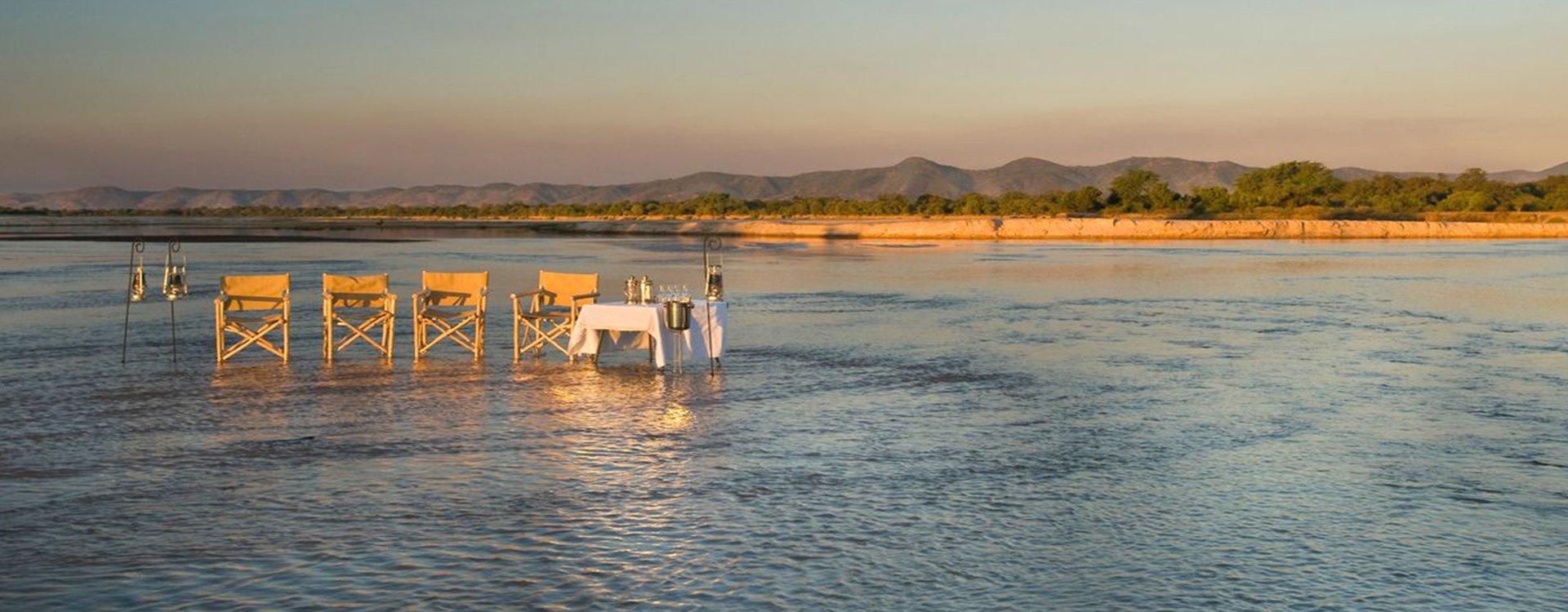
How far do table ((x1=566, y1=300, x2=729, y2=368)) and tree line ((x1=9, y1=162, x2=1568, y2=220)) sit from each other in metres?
72.3

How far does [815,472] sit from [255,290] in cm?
862

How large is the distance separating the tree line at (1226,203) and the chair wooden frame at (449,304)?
236ft

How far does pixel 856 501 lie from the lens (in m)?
7.91

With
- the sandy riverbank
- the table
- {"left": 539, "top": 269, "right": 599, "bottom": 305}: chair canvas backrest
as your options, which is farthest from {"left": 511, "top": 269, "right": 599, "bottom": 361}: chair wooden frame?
the sandy riverbank

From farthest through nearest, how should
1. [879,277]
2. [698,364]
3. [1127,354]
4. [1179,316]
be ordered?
[879,277]
[1179,316]
[1127,354]
[698,364]

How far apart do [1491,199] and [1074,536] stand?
105 metres

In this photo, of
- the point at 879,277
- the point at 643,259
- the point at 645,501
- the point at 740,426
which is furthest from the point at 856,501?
the point at 643,259

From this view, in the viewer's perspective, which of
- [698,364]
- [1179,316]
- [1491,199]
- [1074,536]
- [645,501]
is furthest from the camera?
[1491,199]

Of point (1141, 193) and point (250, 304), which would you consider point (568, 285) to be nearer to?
point (250, 304)

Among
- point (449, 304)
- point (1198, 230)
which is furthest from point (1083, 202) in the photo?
point (449, 304)

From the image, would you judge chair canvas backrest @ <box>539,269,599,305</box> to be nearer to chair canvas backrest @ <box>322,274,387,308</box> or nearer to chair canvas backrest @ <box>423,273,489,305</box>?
chair canvas backrest @ <box>423,273,489,305</box>

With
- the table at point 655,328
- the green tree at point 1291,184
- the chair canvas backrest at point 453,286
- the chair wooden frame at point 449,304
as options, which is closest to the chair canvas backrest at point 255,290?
the chair wooden frame at point 449,304

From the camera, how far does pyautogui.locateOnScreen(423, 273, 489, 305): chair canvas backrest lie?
15.5 m

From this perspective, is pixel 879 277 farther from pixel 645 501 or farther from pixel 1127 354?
pixel 645 501
